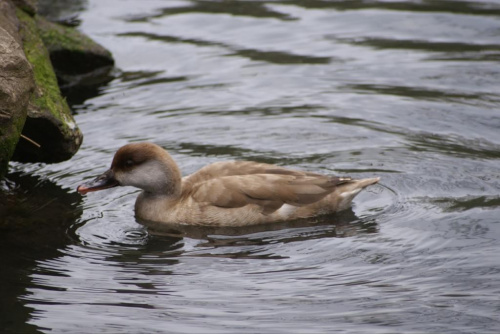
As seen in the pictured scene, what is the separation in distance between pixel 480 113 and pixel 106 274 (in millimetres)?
5801

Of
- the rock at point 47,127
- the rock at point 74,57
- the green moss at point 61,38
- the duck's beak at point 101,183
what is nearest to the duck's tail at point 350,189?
the duck's beak at point 101,183

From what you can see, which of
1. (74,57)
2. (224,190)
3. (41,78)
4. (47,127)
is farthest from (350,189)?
(74,57)

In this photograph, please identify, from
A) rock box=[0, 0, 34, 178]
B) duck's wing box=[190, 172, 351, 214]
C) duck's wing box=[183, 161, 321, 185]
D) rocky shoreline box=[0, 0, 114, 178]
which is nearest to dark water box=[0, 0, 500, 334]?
duck's wing box=[190, 172, 351, 214]

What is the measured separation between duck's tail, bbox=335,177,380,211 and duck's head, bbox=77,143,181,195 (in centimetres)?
172

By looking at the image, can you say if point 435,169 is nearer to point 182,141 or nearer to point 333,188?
point 333,188

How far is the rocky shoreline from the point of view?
27.2ft

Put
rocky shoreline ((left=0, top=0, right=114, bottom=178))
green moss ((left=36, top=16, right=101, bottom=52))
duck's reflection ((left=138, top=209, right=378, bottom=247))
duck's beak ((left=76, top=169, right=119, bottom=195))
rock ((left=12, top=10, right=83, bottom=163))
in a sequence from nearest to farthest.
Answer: rocky shoreline ((left=0, top=0, right=114, bottom=178))
duck's reflection ((left=138, top=209, right=378, bottom=247))
duck's beak ((left=76, top=169, right=119, bottom=195))
rock ((left=12, top=10, right=83, bottom=163))
green moss ((left=36, top=16, right=101, bottom=52))

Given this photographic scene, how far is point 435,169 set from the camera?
388 inches

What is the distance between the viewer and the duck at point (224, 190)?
29.6 feet

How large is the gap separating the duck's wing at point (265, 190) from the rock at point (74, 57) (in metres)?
5.33

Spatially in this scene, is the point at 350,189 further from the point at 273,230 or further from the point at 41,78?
the point at 41,78

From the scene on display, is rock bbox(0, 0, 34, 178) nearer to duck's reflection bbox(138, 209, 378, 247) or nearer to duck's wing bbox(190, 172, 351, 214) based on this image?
duck's reflection bbox(138, 209, 378, 247)

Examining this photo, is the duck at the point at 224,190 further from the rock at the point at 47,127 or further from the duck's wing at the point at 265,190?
the rock at the point at 47,127

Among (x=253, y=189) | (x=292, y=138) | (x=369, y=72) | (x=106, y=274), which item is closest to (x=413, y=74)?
(x=369, y=72)
